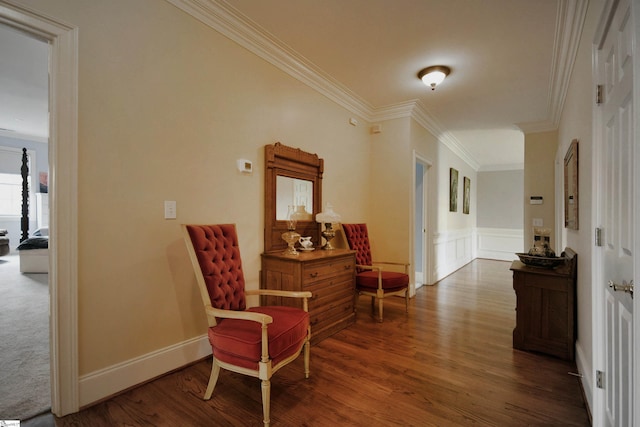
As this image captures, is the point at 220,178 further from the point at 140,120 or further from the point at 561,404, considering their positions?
the point at 561,404

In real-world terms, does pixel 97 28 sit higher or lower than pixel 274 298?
higher

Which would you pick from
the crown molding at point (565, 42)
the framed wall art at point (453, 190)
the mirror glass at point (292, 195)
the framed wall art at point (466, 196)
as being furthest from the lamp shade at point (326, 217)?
the framed wall art at point (466, 196)

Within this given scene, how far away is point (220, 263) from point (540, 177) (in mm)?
5556

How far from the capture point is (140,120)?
204cm

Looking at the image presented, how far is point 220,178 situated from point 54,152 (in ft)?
3.56

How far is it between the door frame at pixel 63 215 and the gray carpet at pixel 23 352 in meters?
0.26

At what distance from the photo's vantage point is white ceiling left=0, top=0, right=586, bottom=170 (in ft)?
8.00

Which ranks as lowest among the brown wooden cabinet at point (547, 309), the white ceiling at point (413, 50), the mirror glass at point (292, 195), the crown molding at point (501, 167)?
the brown wooden cabinet at point (547, 309)

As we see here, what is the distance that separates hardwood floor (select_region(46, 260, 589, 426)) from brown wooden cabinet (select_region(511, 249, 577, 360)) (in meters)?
0.13

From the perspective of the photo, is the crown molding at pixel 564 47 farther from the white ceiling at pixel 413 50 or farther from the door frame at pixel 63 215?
the door frame at pixel 63 215

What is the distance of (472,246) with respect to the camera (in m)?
8.51

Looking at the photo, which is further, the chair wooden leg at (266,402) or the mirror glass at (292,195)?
the mirror glass at (292,195)

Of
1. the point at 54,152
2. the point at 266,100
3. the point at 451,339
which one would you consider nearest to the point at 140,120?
the point at 54,152

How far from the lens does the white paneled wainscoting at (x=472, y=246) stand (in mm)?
5918
